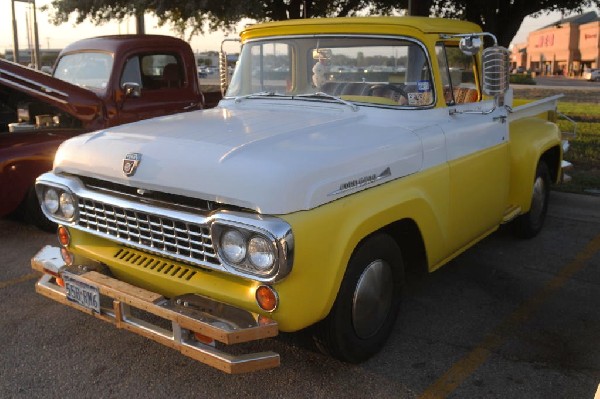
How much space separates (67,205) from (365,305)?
1.73 meters

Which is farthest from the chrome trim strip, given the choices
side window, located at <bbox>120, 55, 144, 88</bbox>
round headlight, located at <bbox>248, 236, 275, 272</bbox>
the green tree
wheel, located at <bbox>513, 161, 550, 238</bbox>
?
the green tree

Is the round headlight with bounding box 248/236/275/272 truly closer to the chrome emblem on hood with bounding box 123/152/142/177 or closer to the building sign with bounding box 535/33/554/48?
the chrome emblem on hood with bounding box 123/152/142/177

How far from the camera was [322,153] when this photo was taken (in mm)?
2996

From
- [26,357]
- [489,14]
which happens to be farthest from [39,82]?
[489,14]

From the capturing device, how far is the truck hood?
2.76 m

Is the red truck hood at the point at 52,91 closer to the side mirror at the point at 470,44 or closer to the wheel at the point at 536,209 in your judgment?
the side mirror at the point at 470,44

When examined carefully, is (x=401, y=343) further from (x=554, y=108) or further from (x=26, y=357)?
(x=554, y=108)

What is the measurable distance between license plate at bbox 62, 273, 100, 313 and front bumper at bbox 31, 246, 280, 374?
0.08 feet

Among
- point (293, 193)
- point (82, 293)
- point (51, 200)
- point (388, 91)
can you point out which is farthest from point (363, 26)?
point (82, 293)

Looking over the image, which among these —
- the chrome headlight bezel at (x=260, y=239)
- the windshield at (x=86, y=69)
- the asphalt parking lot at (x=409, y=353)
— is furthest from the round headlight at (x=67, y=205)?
the windshield at (x=86, y=69)

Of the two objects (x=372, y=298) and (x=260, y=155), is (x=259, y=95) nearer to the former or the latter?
(x=260, y=155)

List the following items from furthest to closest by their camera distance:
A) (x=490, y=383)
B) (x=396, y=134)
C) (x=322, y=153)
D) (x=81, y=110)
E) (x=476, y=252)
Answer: (x=81, y=110) → (x=476, y=252) → (x=396, y=134) → (x=490, y=383) → (x=322, y=153)

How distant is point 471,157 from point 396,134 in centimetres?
84

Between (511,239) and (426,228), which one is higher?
(426,228)
